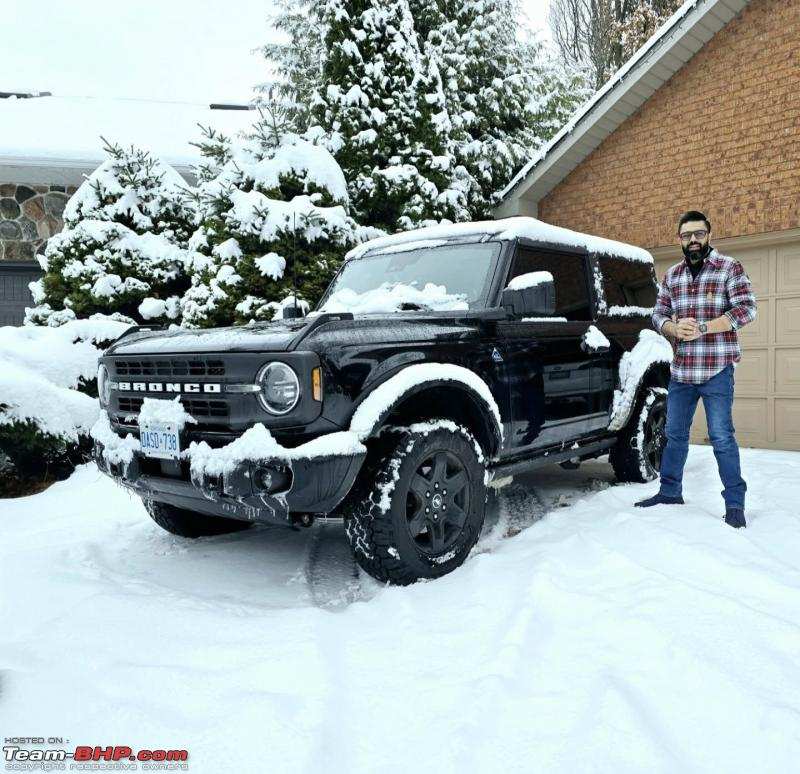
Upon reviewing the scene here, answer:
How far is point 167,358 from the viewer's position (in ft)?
10.7

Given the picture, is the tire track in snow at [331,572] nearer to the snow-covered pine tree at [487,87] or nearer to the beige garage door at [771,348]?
the beige garage door at [771,348]

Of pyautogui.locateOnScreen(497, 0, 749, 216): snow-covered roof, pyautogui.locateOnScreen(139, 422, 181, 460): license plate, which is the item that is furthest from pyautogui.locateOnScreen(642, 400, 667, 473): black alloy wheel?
pyautogui.locateOnScreen(497, 0, 749, 216): snow-covered roof

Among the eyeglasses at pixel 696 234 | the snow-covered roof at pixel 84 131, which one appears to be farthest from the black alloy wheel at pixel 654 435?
the snow-covered roof at pixel 84 131

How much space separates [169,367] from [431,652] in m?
1.80

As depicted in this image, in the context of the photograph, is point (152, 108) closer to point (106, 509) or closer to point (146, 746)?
point (106, 509)

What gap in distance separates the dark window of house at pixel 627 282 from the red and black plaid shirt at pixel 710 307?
0.72m

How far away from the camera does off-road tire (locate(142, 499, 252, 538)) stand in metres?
4.18

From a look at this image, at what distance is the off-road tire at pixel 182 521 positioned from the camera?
165 inches

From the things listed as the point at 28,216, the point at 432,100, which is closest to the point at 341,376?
the point at 432,100

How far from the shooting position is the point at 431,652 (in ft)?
8.26

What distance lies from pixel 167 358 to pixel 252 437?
72cm

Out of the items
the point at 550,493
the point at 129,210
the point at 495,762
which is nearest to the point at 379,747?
the point at 495,762

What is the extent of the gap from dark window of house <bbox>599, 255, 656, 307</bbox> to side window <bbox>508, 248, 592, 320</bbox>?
12.9 inches

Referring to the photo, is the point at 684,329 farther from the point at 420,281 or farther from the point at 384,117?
the point at 384,117
